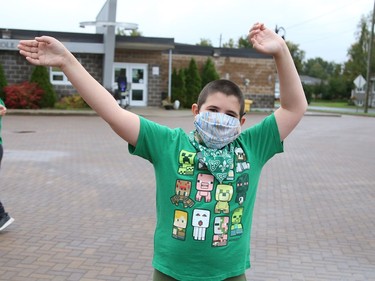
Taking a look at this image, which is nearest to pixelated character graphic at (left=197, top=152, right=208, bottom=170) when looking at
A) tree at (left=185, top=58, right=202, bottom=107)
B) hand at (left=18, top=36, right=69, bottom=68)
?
hand at (left=18, top=36, right=69, bottom=68)

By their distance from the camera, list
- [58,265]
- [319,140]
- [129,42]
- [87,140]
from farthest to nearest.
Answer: [129,42] < [319,140] < [87,140] < [58,265]

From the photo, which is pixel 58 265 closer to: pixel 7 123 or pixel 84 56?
pixel 7 123

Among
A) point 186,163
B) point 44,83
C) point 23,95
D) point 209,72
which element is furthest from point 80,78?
point 209,72

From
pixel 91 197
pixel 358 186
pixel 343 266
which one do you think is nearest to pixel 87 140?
pixel 91 197

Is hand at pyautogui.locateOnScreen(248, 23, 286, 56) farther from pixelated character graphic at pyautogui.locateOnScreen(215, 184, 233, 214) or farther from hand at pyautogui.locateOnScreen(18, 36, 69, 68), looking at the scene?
hand at pyautogui.locateOnScreen(18, 36, 69, 68)

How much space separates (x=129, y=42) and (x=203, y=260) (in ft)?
83.1

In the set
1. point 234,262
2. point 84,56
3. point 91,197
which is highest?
point 84,56

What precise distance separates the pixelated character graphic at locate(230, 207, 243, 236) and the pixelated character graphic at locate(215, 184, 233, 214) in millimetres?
57

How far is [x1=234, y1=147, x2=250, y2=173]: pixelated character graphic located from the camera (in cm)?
224

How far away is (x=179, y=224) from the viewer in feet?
7.20

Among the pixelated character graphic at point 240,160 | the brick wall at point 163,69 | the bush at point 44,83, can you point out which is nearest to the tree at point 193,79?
the brick wall at point 163,69

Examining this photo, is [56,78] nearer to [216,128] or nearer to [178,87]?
[178,87]

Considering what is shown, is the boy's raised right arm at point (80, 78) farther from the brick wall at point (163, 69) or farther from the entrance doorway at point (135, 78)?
the entrance doorway at point (135, 78)

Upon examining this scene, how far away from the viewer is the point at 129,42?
2669cm
